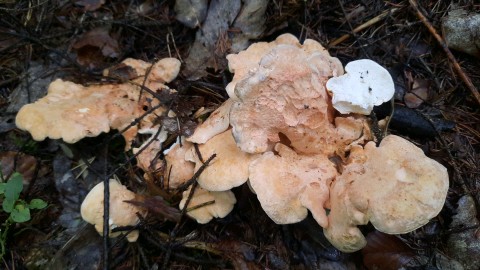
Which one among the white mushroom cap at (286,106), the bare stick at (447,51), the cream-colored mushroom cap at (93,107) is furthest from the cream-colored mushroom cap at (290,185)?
the bare stick at (447,51)

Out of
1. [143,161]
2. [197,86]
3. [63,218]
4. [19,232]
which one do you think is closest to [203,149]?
[143,161]

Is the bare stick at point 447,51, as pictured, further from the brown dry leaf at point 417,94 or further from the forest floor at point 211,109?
the brown dry leaf at point 417,94

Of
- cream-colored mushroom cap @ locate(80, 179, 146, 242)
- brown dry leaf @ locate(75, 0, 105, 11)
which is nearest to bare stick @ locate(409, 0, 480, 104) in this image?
cream-colored mushroom cap @ locate(80, 179, 146, 242)

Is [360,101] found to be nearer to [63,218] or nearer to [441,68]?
[441,68]

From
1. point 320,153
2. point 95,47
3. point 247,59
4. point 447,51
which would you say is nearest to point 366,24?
point 447,51

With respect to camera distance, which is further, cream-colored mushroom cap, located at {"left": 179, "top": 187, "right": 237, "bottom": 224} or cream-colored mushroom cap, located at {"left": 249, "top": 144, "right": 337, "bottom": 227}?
cream-colored mushroom cap, located at {"left": 179, "top": 187, "right": 237, "bottom": 224}

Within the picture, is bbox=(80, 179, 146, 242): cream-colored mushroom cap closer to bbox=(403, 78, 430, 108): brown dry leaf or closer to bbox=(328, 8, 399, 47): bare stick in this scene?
bbox=(328, 8, 399, 47): bare stick

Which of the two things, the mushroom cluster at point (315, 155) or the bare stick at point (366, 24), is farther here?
the bare stick at point (366, 24)
